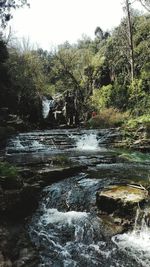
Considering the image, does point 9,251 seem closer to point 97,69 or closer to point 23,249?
point 23,249

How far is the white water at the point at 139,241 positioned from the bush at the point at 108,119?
746 inches

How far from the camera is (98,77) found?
133ft

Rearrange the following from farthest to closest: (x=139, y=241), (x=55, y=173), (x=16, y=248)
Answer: (x=55, y=173) < (x=139, y=241) < (x=16, y=248)

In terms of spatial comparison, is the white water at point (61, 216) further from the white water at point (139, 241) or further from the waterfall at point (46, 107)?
the waterfall at point (46, 107)

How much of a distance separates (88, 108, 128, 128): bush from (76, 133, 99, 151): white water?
5845 mm

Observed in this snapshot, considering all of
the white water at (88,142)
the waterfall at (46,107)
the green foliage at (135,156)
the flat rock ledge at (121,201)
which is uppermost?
the waterfall at (46,107)

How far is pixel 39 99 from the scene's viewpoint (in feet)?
125

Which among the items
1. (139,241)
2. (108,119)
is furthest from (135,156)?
(108,119)

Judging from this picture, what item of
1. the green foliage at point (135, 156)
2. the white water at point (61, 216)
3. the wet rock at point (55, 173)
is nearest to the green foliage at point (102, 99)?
the green foliage at point (135, 156)

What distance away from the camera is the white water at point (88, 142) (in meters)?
19.6

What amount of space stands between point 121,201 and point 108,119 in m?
20.6

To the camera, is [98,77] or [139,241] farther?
[98,77]

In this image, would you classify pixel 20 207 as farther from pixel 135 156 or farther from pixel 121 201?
pixel 135 156

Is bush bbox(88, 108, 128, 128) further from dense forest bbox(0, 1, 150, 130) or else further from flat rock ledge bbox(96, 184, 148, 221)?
flat rock ledge bbox(96, 184, 148, 221)
